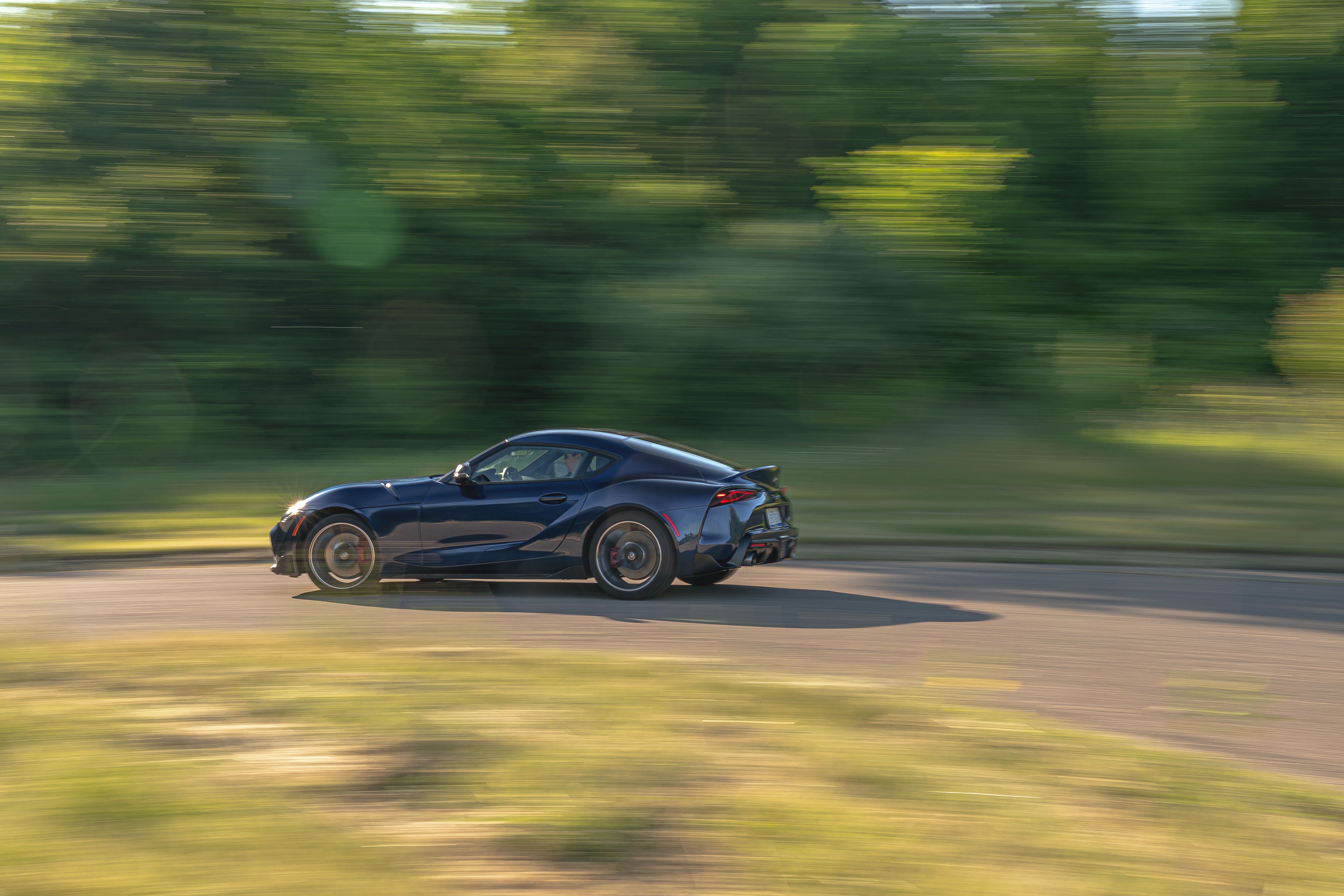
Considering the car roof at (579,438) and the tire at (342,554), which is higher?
the car roof at (579,438)

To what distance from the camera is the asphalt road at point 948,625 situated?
19.3 ft

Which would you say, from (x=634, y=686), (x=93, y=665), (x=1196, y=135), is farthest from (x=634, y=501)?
(x=1196, y=135)

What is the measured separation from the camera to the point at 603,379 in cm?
2205

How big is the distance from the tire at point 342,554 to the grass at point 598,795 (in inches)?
111

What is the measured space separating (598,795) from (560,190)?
1996 cm

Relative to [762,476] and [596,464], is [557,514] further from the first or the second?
[762,476]

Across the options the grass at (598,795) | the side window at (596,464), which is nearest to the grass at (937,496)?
the side window at (596,464)

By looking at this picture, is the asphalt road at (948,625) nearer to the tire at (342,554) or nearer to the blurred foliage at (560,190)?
the tire at (342,554)

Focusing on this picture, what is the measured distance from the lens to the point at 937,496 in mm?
15820

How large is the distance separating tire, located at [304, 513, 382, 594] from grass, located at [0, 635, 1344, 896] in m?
2.83

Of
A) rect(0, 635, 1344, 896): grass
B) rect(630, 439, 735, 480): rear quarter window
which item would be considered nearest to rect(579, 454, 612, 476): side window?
rect(630, 439, 735, 480): rear quarter window

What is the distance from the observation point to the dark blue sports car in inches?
336

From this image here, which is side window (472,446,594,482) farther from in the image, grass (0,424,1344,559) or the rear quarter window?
grass (0,424,1344,559)

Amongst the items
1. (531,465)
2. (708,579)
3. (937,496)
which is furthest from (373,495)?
(937,496)
